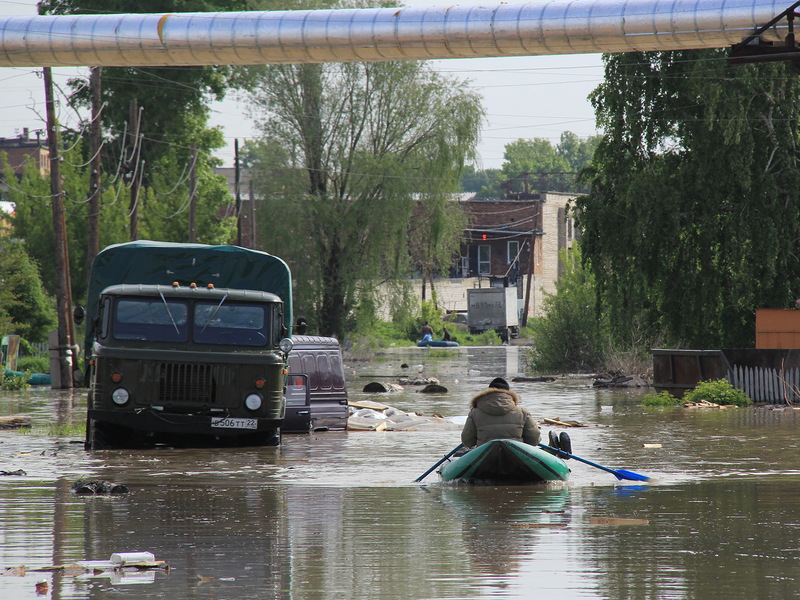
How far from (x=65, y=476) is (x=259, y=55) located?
9.46m

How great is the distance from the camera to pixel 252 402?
1831 centimetres

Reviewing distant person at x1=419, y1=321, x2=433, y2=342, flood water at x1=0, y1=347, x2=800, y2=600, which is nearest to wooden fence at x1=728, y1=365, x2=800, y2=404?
flood water at x1=0, y1=347, x2=800, y2=600

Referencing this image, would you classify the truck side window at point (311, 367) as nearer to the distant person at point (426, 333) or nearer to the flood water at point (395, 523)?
the flood water at point (395, 523)

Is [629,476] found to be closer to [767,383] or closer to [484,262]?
[767,383]

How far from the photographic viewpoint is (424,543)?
33.0ft

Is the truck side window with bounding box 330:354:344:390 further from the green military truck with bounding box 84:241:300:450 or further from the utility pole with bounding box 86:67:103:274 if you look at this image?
the utility pole with bounding box 86:67:103:274

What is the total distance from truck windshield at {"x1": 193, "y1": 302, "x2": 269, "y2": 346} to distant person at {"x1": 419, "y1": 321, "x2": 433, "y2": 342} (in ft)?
179

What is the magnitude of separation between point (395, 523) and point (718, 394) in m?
20.0

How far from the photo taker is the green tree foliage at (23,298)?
128 feet

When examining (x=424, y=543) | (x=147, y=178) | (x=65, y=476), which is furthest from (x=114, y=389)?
(x=147, y=178)

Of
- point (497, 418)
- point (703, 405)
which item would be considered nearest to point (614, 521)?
point (497, 418)

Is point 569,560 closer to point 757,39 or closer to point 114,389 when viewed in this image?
point 114,389

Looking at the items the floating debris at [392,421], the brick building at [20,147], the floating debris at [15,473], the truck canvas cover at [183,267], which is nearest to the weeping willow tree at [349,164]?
the floating debris at [392,421]

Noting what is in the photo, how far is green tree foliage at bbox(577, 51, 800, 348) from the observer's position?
1265 inches
